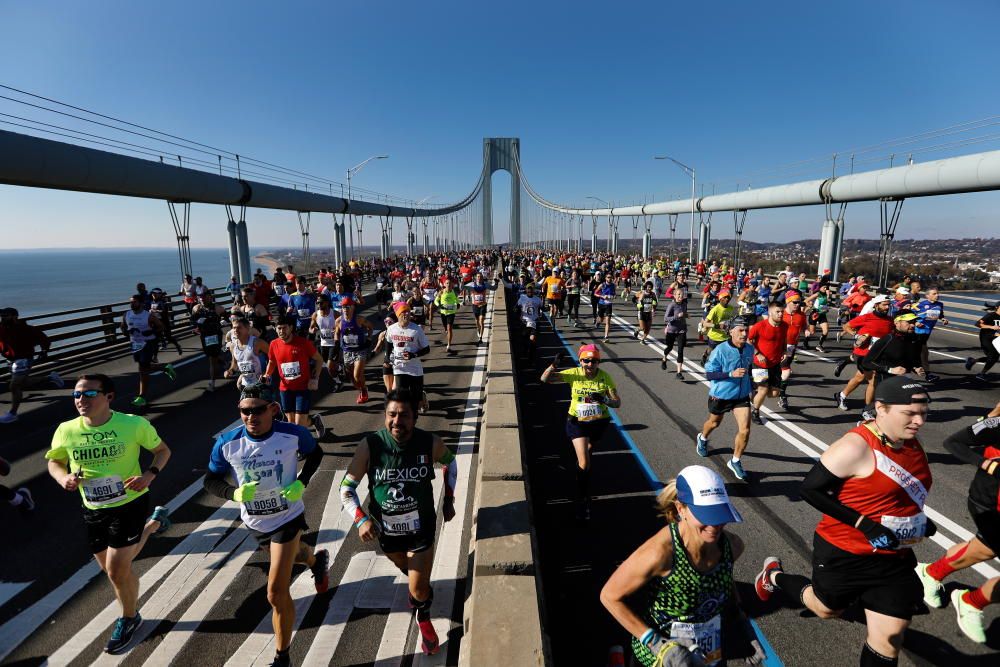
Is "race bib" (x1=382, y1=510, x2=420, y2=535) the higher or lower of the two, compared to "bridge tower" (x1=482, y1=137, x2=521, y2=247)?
lower

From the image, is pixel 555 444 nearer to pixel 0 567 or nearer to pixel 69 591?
pixel 69 591

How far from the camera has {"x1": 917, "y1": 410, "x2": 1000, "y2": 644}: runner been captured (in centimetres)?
347

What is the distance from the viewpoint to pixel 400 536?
11.1ft

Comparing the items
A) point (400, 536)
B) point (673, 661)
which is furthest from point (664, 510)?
point (400, 536)

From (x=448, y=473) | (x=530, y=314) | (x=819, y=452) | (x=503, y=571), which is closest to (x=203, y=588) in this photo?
(x=448, y=473)

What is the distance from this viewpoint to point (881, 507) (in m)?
2.89

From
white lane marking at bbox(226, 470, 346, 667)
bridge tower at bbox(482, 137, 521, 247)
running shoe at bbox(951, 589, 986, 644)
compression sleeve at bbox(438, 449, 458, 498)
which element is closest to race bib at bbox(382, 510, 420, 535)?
compression sleeve at bbox(438, 449, 458, 498)

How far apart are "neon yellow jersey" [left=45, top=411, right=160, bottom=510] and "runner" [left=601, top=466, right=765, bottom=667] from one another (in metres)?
3.43

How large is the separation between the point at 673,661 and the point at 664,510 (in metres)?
0.69

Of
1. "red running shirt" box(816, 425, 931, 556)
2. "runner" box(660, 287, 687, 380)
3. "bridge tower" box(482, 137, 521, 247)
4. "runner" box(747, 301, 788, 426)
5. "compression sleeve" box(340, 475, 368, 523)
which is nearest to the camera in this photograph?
"red running shirt" box(816, 425, 931, 556)

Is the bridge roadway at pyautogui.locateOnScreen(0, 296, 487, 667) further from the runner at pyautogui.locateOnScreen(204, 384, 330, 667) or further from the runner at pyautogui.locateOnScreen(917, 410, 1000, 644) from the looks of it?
the runner at pyautogui.locateOnScreen(917, 410, 1000, 644)

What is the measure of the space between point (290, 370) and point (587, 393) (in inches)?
151

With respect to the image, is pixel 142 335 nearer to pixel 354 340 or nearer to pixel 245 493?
pixel 354 340

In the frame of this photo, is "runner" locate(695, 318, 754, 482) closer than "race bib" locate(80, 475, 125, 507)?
No
